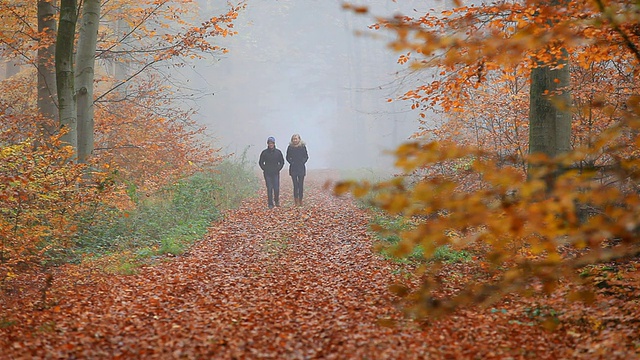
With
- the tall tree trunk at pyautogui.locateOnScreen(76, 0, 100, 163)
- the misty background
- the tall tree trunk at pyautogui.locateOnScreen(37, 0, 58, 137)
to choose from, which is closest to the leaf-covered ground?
the tall tree trunk at pyautogui.locateOnScreen(76, 0, 100, 163)

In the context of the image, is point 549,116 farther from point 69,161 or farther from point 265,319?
point 69,161

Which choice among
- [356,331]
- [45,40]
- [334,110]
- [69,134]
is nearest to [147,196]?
[69,134]

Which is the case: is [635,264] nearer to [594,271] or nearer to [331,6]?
[594,271]

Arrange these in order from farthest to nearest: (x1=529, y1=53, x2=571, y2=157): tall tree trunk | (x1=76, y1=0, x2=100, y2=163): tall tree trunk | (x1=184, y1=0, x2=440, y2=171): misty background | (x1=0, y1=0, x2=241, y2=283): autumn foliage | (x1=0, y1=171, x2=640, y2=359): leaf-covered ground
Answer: (x1=184, y1=0, x2=440, y2=171): misty background
(x1=76, y1=0, x2=100, y2=163): tall tree trunk
(x1=529, y1=53, x2=571, y2=157): tall tree trunk
(x1=0, y1=0, x2=241, y2=283): autumn foliage
(x1=0, y1=171, x2=640, y2=359): leaf-covered ground

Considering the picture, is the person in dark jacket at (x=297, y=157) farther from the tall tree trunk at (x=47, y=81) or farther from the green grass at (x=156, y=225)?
the tall tree trunk at (x=47, y=81)

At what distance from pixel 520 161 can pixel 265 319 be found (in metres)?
4.12

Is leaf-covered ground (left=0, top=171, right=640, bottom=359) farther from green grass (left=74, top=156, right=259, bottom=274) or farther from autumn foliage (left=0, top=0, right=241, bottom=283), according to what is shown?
autumn foliage (left=0, top=0, right=241, bottom=283)

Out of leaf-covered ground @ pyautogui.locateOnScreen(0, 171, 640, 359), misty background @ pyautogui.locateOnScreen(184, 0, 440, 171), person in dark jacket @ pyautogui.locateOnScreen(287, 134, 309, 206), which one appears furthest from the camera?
misty background @ pyautogui.locateOnScreen(184, 0, 440, 171)

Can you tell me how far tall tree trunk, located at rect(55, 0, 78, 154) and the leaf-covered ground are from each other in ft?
10.7

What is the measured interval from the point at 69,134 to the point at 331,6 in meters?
47.1

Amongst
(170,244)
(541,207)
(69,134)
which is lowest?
(170,244)

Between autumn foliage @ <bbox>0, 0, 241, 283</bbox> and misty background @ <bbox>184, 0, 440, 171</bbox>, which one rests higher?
misty background @ <bbox>184, 0, 440, 171</bbox>

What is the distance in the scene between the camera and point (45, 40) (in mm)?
12141

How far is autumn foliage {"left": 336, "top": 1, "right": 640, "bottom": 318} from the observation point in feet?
11.0
